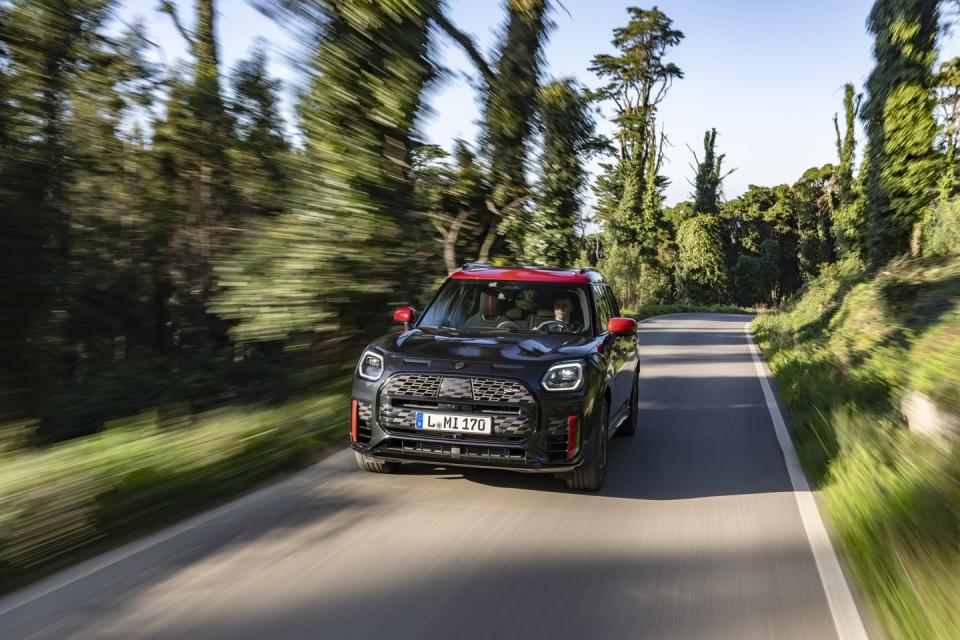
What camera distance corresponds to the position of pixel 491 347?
6234 millimetres

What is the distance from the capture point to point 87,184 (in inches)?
517

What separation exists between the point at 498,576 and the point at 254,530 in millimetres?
1605

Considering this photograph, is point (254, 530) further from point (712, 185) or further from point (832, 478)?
point (712, 185)

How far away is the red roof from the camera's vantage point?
7.39m

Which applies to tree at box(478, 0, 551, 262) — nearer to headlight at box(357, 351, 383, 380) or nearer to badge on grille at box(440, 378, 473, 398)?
headlight at box(357, 351, 383, 380)

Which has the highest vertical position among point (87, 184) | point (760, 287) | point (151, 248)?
point (87, 184)

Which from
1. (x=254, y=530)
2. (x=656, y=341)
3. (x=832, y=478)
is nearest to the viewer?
(x=254, y=530)

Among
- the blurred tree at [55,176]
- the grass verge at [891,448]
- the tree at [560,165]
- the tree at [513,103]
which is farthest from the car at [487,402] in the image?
the tree at [560,165]

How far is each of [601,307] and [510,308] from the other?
35.9 inches

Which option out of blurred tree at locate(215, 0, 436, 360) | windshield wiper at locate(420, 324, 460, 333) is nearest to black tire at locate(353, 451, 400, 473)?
windshield wiper at locate(420, 324, 460, 333)

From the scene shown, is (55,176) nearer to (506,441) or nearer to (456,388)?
(456,388)

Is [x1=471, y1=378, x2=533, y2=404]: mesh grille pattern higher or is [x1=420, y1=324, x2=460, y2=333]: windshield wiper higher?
Answer: [x1=420, y1=324, x2=460, y2=333]: windshield wiper

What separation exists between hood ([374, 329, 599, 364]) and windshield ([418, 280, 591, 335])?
29 cm

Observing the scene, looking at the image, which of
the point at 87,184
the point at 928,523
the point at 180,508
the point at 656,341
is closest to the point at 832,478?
the point at 928,523
